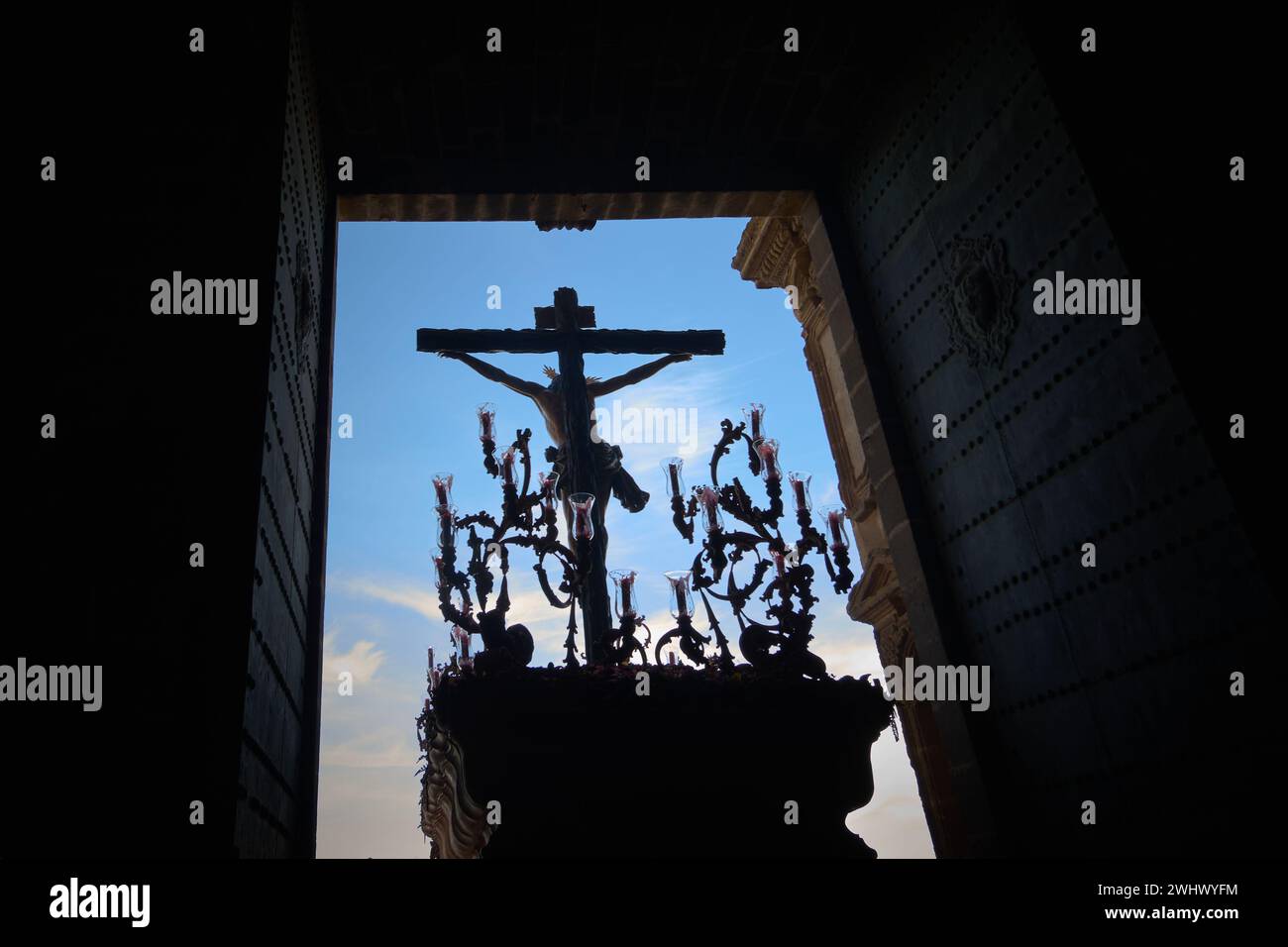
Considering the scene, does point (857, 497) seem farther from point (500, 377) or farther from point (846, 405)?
point (500, 377)

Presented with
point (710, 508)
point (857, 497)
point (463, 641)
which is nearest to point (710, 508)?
point (710, 508)

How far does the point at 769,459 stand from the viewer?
5066mm

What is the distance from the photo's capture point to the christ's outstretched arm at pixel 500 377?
687cm

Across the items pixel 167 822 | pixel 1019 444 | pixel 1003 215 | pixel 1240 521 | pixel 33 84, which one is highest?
pixel 33 84

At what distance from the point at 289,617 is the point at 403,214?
3314 millimetres

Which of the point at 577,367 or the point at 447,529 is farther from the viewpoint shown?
the point at 577,367

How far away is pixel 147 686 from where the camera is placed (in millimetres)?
2543

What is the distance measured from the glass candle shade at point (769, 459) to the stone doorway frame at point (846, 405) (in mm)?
692

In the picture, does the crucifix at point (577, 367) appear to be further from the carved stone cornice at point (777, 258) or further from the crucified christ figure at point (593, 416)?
the carved stone cornice at point (777, 258)

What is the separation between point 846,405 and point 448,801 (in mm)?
6022

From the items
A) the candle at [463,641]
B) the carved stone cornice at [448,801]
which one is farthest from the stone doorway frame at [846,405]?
the candle at [463,641]

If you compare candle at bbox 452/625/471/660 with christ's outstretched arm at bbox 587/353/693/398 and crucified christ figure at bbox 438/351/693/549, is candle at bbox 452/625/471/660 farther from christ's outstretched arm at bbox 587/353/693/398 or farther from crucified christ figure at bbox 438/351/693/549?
christ's outstretched arm at bbox 587/353/693/398
